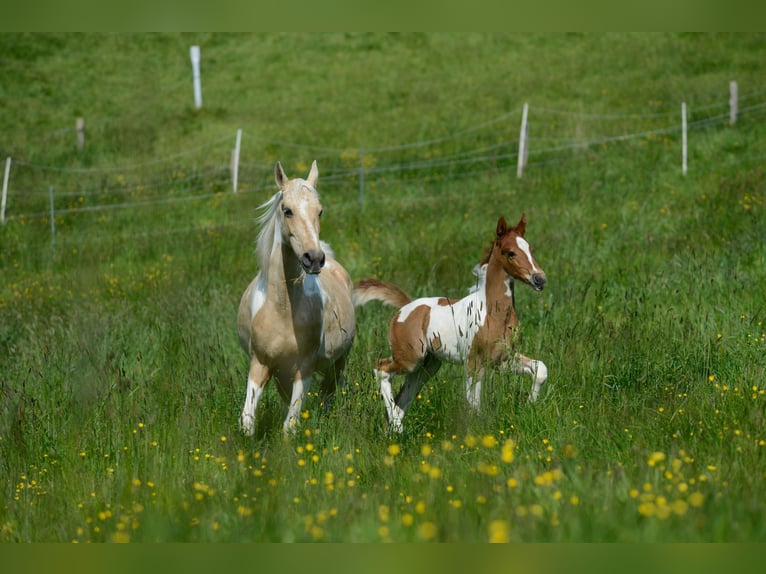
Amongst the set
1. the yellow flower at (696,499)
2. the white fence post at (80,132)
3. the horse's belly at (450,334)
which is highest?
the white fence post at (80,132)

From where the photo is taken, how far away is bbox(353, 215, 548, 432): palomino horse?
575 cm

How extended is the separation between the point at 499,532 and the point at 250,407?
111 inches

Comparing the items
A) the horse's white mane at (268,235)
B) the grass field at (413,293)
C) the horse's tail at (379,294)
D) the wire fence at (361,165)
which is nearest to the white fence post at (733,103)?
the wire fence at (361,165)

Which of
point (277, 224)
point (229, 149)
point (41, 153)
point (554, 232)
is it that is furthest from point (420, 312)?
point (41, 153)

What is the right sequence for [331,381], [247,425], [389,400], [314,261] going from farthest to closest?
[331,381] < [389,400] < [247,425] < [314,261]

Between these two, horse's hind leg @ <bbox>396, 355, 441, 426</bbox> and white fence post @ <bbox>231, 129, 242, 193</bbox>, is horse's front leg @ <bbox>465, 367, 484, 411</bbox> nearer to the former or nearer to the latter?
horse's hind leg @ <bbox>396, 355, 441, 426</bbox>

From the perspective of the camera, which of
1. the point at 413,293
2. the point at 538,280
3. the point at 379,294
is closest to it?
the point at 538,280

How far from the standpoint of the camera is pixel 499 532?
298 centimetres

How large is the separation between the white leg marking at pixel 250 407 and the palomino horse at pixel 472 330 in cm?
87

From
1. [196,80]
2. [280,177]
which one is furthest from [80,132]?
[280,177]

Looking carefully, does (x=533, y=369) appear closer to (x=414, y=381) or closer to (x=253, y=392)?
(x=414, y=381)

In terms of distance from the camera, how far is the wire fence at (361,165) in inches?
729

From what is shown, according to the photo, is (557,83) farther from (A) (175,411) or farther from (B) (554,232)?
(A) (175,411)

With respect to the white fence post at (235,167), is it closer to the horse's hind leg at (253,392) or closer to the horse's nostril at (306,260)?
the horse's hind leg at (253,392)
